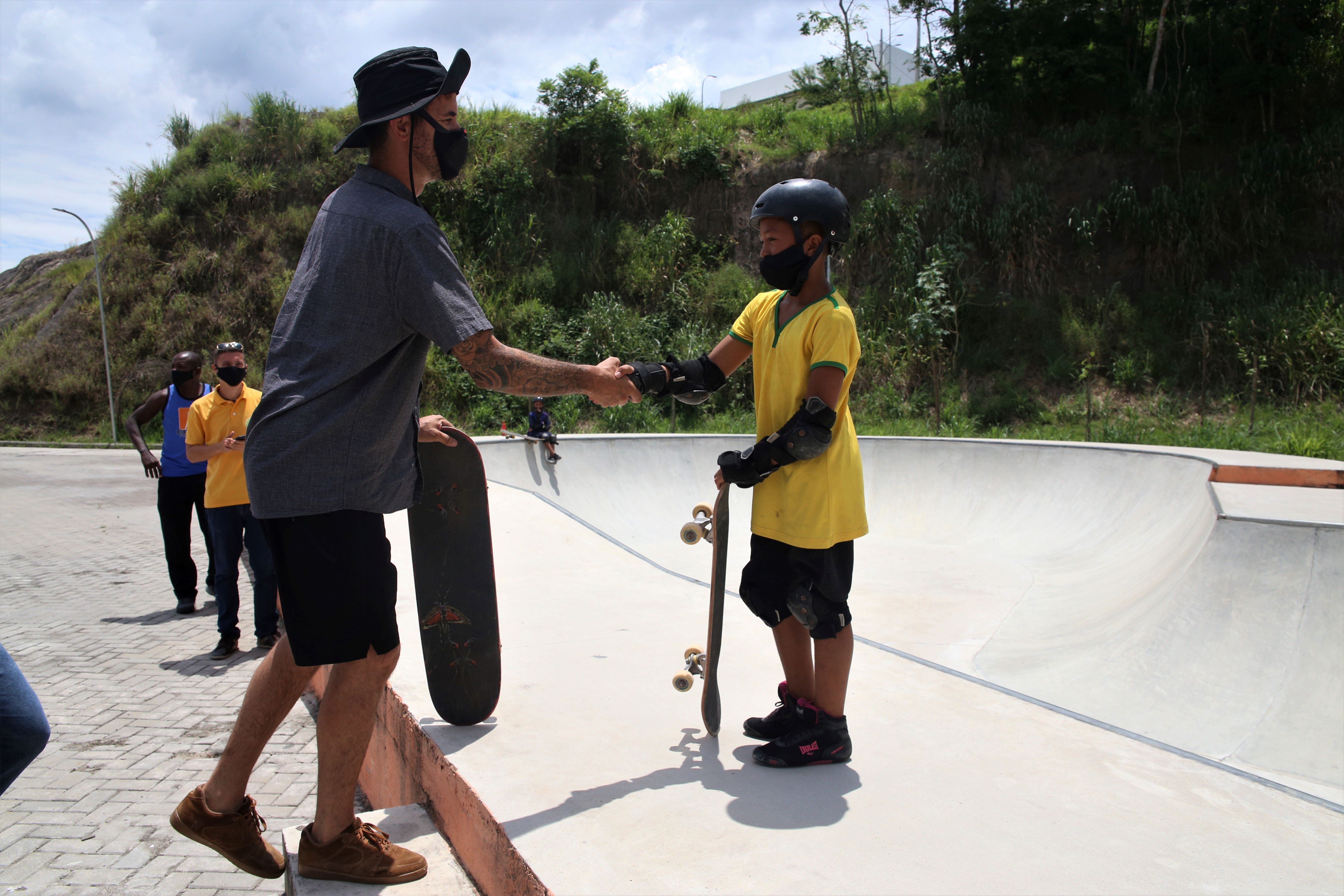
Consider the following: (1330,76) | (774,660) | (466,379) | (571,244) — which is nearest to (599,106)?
(571,244)

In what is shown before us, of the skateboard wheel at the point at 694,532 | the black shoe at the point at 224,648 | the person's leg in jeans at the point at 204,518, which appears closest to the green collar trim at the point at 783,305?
the skateboard wheel at the point at 694,532

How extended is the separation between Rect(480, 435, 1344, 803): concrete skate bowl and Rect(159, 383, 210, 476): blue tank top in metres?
3.15

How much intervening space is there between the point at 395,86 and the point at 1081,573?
6.15 metres

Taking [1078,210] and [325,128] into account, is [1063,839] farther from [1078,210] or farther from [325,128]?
[325,128]

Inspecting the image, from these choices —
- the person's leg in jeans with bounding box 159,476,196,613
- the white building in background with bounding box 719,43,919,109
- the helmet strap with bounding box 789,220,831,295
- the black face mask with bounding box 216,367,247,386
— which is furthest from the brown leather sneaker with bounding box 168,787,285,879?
the white building in background with bounding box 719,43,919,109

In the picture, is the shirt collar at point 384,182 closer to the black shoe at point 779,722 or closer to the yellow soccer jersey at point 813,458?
the yellow soccer jersey at point 813,458

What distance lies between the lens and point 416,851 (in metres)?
2.23

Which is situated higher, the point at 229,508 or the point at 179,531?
the point at 229,508

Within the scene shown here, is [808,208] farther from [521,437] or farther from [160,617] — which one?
[521,437]

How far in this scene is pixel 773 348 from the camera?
103 inches

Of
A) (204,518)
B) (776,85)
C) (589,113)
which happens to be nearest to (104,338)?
(589,113)

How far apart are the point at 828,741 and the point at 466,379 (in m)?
18.1

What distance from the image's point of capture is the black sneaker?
2451mm

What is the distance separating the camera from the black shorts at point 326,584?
74.3 inches
